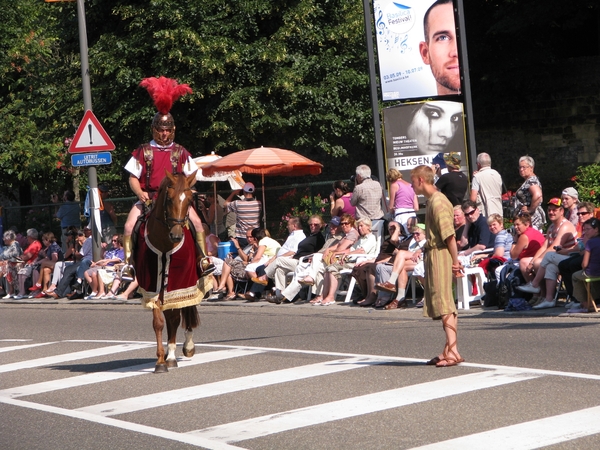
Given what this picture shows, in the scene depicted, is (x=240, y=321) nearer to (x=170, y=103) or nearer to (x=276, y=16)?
(x=170, y=103)

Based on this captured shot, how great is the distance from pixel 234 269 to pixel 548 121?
1935 cm

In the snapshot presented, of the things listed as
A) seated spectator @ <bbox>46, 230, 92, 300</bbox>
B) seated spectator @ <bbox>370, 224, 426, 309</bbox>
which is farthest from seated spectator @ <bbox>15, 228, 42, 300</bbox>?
seated spectator @ <bbox>370, 224, 426, 309</bbox>

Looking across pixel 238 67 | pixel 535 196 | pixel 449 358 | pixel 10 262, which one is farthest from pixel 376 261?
pixel 238 67

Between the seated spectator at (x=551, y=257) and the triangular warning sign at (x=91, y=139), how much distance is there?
1028 centimetres

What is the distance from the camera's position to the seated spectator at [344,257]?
19.2 meters

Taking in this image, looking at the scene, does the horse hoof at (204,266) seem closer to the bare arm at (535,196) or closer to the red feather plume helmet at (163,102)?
the red feather plume helmet at (163,102)

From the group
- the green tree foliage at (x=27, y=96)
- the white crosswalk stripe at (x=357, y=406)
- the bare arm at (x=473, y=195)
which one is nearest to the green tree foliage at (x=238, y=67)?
the green tree foliage at (x=27, y=96)

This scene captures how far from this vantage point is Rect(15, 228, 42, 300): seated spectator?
2675cm

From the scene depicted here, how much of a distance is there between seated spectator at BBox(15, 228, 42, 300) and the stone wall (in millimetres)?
16002

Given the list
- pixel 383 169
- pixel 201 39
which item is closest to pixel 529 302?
pixel 383 169

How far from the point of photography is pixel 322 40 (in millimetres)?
32031

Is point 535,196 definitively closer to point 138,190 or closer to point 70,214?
point 138,190

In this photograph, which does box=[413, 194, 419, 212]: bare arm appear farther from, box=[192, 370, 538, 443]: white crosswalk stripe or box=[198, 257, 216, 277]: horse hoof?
box=[192, 370, 538, 443]: white crosswalk stripe

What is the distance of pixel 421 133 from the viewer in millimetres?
21047
